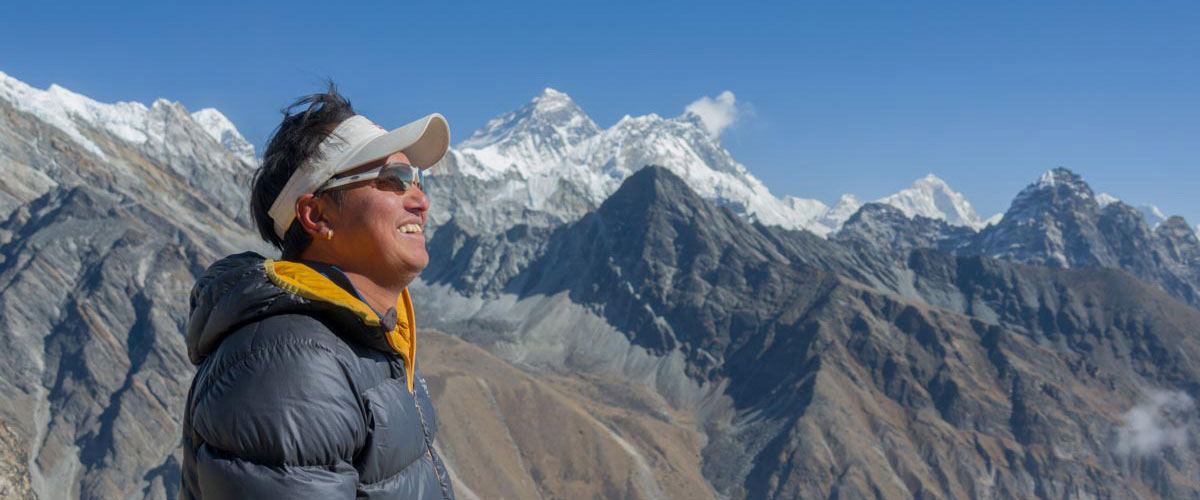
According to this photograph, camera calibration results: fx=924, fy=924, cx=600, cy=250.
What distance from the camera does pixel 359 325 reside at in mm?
3383

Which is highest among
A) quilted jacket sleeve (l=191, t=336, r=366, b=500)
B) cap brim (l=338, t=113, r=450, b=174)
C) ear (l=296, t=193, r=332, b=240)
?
cap brim (l=338, t=113, r=450, b=174)

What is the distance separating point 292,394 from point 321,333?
0.26 m

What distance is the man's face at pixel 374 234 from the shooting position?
3.78 meters

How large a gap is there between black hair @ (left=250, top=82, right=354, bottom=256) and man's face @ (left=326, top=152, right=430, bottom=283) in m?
0.08

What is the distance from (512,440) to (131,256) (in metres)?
84.5

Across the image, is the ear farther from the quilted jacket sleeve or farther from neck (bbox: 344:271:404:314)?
the quilted jacket sleeve

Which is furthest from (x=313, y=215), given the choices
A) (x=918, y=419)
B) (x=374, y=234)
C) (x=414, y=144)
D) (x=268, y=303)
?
(x=918, y=419)

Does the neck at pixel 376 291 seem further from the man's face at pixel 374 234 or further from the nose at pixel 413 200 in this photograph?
the nose at pixel 413 200

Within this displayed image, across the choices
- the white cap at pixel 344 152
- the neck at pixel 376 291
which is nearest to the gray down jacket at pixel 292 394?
the neck at pixel 376 291

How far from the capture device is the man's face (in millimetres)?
3779

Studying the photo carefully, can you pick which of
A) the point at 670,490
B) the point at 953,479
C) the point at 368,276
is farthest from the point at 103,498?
the point at 368,276

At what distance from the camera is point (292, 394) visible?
10.1 ft

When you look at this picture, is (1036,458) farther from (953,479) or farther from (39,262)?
(39,262)

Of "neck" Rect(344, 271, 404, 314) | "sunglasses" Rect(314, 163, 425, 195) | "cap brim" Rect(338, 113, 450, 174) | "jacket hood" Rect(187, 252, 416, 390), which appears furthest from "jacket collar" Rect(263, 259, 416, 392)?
"cap brim" Rect(338, 113, 450, 174)
